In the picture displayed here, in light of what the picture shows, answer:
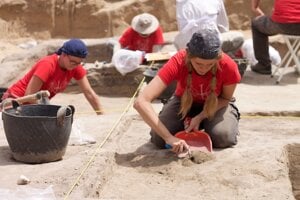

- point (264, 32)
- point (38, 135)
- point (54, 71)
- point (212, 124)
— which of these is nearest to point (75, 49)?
point (54, 71)

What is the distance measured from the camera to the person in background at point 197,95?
436cm

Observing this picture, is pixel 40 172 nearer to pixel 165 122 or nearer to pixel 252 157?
pixel 165 122

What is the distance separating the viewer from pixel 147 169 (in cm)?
447

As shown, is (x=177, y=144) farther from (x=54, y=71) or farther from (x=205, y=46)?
(x=54, y=71)

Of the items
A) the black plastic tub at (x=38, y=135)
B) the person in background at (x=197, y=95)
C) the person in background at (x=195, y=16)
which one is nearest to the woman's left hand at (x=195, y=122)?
the person in background at (x=197, y=95)

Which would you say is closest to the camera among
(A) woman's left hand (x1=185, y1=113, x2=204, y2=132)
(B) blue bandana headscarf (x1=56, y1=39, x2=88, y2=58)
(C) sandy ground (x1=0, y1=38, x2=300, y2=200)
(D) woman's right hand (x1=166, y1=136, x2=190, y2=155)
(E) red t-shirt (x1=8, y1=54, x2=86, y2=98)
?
→ (C) sandy ground (x1=0, y1=38, x2=300, y2=200)

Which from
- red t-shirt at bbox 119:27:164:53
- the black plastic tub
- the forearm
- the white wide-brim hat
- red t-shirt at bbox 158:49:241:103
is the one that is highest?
red t-shirt at bbox 158:49:241:103

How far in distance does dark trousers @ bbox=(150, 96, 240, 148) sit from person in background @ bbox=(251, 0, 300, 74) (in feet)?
9.08

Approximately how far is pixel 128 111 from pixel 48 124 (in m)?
1.69

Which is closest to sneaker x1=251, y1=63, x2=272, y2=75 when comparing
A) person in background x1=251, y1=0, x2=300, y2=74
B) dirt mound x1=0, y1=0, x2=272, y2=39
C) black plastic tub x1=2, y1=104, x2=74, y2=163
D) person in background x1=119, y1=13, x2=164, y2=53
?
person in background x1=251, y1=0, x2=300, y2=74

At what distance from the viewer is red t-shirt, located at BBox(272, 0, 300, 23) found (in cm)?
735

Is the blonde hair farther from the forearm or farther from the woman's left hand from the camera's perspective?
the forearm

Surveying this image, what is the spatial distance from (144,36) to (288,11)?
2.07 m

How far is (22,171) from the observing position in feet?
14.1
